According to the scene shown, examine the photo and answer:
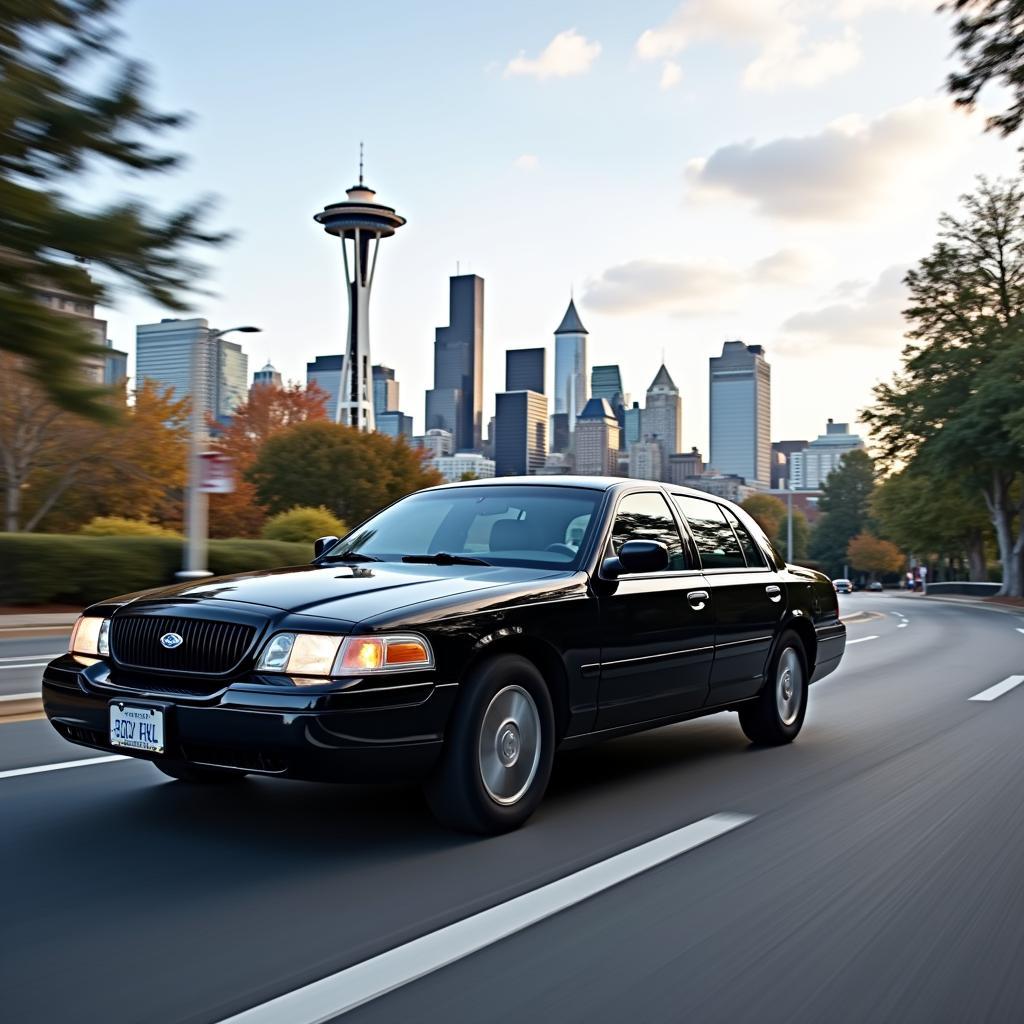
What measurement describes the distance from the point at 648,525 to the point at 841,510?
149972mm

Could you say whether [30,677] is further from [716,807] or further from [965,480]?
[965,480]

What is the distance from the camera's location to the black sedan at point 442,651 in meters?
4.91

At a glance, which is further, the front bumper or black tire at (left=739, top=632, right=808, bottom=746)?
black tire at (left=739, top=632, right=808, bottom=746)

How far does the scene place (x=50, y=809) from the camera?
573 centimetres

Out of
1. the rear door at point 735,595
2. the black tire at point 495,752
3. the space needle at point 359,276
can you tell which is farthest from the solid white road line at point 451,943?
the space needle at point 359,276

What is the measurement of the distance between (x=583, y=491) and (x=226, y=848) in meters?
2.73

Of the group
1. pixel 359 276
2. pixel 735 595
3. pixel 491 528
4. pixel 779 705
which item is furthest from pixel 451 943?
pixel 359 276

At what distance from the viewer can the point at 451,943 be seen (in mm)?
3961

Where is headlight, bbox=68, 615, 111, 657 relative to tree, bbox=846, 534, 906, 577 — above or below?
above

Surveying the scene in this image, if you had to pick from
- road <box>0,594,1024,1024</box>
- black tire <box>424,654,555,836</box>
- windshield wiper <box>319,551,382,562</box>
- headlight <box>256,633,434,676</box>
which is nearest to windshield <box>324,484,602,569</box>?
windshield wiper <box>319,551,382,562</box>

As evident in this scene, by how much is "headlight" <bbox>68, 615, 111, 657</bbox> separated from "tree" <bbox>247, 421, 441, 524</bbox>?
181ft

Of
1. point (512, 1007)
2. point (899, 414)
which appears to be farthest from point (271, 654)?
point (899, 414)

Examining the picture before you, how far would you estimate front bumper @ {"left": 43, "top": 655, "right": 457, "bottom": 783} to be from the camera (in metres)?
4.80

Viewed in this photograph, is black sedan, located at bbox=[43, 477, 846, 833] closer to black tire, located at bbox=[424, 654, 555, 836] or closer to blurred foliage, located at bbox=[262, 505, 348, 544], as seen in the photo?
black tire, located at bbox=[424, 654, 555, 836]
